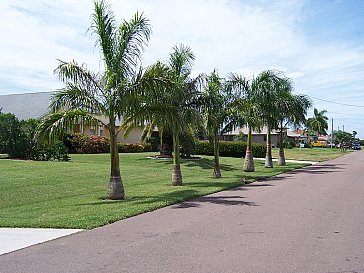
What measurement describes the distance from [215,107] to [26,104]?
30.1 m

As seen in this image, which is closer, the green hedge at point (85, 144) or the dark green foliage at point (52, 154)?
the dark green foliage at point (52, 154)

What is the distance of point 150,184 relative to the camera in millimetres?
17797

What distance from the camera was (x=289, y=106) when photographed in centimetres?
2942

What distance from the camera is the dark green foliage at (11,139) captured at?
25.6 m

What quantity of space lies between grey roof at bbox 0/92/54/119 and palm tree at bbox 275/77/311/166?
22217 millimetres

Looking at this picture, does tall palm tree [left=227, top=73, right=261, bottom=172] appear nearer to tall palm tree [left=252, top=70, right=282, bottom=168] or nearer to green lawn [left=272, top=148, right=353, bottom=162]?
tall palm tree [left=252, top=70, right=282, bottom=168]

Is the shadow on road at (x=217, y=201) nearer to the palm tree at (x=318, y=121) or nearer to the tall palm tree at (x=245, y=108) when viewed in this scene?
the tall palm tree at (x=245, y=108)

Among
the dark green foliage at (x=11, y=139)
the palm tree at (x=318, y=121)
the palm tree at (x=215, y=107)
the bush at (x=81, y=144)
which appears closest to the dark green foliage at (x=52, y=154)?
the dark green foliage at (x=11, y=139)

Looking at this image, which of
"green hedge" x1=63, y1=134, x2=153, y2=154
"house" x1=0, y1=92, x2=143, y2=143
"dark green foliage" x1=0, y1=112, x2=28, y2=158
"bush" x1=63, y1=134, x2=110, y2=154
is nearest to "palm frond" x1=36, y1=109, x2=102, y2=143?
"dark green foliage" x1=0, y1=112, x2=28, y2=158

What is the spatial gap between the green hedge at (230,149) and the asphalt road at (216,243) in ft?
94.9

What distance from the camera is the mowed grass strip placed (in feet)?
31.7

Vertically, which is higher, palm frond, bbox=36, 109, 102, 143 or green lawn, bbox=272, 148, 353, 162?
Answer: palm frond, bbox=36, 109, 102, 143

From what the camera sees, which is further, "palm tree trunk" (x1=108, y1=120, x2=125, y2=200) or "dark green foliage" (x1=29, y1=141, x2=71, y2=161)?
"dark green foliage" (x1=29, y1=141, x2=71, y2=161)

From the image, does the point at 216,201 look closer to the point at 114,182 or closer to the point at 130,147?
the point at 114,182
